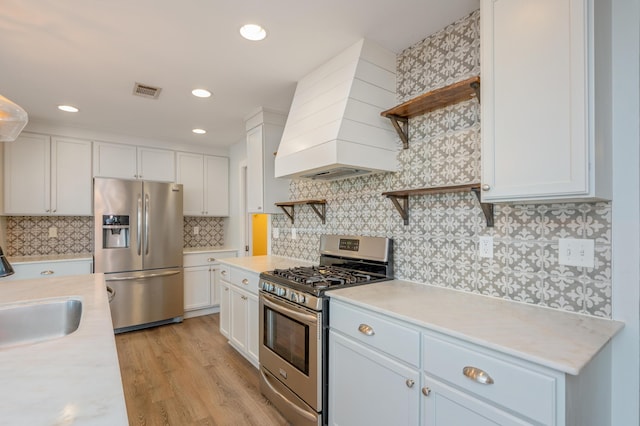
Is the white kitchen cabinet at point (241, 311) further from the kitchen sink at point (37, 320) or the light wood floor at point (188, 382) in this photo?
the kitchen sink at point (37, 320)

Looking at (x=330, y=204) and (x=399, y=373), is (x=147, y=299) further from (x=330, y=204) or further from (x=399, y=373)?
(x=399, y=373)

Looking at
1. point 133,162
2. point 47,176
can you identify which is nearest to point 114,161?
point 133,162

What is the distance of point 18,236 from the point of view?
3.64m

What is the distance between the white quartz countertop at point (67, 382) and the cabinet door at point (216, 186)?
3.54m

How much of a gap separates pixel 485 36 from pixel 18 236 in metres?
4.88

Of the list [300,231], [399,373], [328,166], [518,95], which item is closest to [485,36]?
[518,95]

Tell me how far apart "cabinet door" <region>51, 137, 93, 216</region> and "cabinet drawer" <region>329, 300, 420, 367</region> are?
3548 millimetres

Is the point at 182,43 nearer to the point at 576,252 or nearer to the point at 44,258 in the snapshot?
the point at 576,252

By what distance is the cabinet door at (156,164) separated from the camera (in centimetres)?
415

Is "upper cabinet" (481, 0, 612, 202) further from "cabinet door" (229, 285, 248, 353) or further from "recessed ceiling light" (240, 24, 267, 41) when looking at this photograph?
"cabinet door" (229, 285, 248, 353)

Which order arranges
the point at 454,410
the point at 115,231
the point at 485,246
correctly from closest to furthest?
the point at 454,410 < the point at 485,246 < the point at 115,231

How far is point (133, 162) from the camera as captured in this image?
13.4ft

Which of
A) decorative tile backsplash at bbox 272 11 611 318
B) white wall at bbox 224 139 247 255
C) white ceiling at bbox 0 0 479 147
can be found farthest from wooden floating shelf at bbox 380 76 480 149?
white wall at bbox 224 139 247 255

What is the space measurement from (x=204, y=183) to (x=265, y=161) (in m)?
1.81
